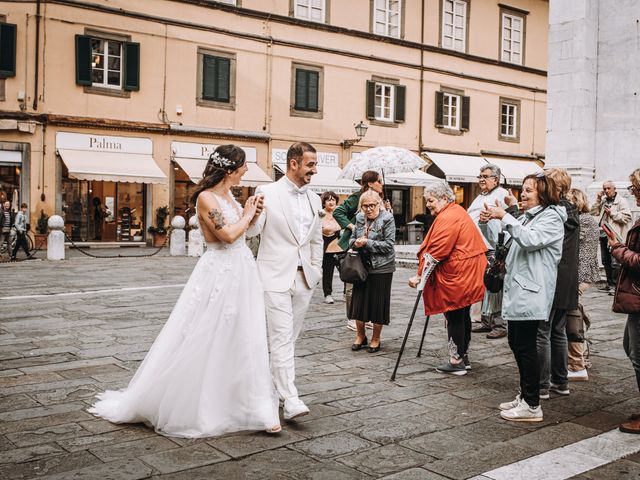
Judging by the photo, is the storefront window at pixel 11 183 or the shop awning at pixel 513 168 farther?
the shop awning at pixel 513 168

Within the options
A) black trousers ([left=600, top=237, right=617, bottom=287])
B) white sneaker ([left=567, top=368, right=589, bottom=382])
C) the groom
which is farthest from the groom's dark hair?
black trousers ([left=600, top=237, right=617, bottom=287])

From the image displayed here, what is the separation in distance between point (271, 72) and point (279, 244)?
21139 millimetres

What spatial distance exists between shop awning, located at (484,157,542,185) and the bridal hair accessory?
27825 millimetres

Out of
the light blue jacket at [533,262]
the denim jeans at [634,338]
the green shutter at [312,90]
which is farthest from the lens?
the green shutter at [312,90]

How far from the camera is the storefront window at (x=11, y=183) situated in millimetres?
21172

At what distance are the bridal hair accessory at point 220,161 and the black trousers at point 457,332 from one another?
2.64m

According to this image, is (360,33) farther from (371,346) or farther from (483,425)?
(483,425)

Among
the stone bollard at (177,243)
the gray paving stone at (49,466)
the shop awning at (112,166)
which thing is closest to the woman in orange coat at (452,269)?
the gray paving stone at (49,466)

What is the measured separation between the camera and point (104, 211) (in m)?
23.3

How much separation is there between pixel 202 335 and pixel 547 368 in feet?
8.71

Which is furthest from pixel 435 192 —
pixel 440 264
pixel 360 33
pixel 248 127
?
pixel 360 33

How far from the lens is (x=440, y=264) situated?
6.48 meters

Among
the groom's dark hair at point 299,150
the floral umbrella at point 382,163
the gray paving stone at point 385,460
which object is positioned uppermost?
the floral umbrella at point 382,163

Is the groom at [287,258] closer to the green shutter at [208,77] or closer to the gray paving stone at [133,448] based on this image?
the gray paving stone at [133,448]
